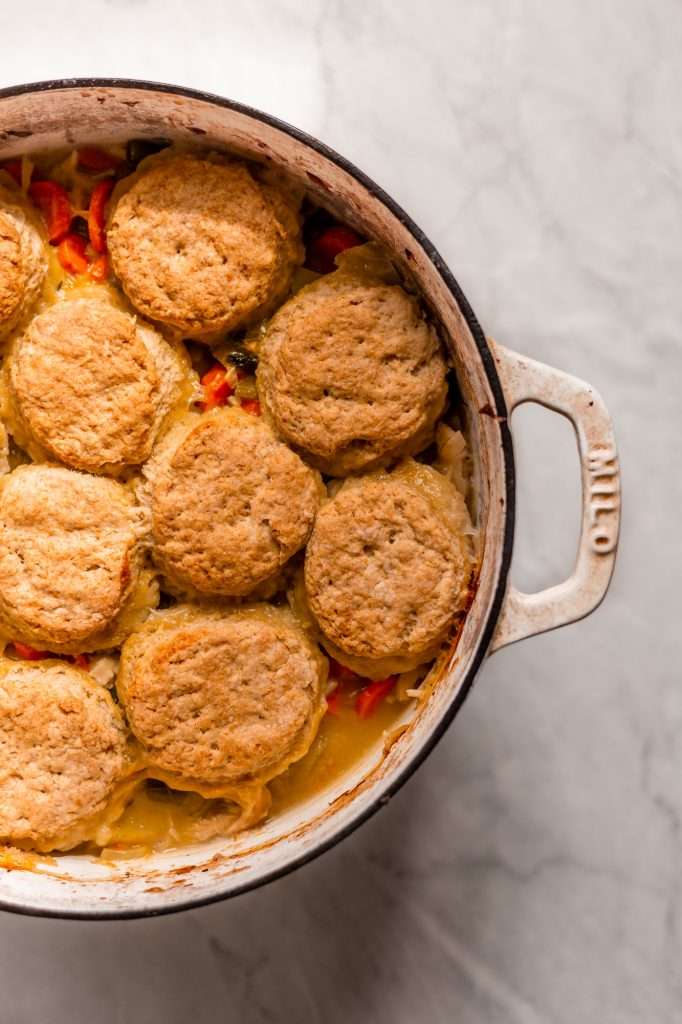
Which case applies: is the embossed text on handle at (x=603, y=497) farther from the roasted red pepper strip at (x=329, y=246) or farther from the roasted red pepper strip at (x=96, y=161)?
the roasted red pepper strip at (x=96, y=161)

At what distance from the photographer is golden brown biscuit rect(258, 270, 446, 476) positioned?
1803mm

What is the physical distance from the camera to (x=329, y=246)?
1.95 metres

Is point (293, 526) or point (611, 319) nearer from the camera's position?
point (293, 526)

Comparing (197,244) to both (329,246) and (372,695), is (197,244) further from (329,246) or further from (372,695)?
(372,695)

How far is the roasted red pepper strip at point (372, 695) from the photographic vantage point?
1933mm

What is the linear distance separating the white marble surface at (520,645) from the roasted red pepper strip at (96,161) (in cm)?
35

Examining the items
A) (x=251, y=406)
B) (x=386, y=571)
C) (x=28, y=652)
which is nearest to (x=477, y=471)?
(x=386, y=571)

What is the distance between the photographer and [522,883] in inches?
89.3

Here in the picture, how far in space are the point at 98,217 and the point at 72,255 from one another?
83 millimetres

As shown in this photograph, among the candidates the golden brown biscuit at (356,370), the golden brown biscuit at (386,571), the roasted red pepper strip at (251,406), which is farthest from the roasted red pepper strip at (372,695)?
the roasted red pepper strip at (251,406)

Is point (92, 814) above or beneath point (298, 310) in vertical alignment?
beneath

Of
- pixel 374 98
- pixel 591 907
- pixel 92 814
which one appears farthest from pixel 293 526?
pixel 591 907

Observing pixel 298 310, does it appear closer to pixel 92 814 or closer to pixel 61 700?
pixel 61 700

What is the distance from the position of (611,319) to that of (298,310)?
0.77m
